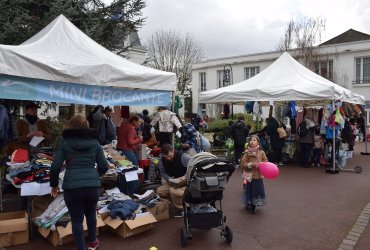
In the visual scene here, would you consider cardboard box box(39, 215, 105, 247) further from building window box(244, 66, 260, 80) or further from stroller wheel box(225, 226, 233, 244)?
building window box(244, 66, 260, 80)

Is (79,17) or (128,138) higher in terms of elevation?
(79,17)

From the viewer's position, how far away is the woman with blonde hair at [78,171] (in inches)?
159

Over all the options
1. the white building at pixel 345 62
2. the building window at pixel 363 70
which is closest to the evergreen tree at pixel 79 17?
the white building at pixel 345 62

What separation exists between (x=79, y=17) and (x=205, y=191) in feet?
26.2

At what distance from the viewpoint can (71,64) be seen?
5332mm

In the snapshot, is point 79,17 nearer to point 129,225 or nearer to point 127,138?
point 127,138

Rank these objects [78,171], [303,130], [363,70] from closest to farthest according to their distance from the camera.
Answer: [78,171], [303,130], [363,70]

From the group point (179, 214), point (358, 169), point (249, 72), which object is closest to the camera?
point (179, 214)

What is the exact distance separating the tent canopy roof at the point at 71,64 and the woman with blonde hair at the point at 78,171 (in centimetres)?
126

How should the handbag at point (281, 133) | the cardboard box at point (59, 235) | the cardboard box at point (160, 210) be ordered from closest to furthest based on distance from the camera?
the cardboard box at point (59, 235) < the cardboard box at point (160, 210) < the handbag at point (281, 133)

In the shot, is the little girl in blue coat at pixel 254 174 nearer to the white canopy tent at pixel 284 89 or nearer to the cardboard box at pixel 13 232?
the cardboard box at pixel 13 232

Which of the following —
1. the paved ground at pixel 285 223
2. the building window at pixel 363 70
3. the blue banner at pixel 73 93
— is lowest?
the paved ground at pixel 285 223

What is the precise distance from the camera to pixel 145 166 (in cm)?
795

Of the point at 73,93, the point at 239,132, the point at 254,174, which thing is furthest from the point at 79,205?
the point at 239,132
